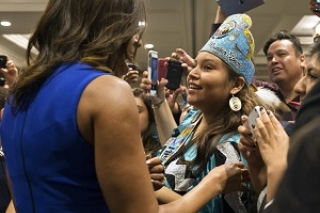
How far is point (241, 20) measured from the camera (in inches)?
61.1

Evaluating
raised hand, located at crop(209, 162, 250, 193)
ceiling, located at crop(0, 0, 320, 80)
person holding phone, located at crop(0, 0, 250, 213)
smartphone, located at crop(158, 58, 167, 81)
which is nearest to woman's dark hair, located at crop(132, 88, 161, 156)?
smartphone, located at crop(158, 58, 167, 81)

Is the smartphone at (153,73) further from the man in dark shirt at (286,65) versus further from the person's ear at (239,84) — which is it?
the man in dark shirt at (286,65)

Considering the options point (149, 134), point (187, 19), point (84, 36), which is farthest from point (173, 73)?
point (187, 19)

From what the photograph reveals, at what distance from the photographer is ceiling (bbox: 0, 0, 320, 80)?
538 centimetres

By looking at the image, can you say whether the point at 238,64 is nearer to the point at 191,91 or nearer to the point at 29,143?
the point at 191,91

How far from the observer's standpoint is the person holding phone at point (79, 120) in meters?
0.79

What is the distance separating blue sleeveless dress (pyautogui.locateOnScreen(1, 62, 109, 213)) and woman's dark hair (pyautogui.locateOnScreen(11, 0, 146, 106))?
3 cm

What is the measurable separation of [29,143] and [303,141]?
57 cm

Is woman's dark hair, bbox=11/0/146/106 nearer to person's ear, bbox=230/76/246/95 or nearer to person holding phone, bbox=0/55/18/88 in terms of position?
person's ear, bbox=230/76/246/95

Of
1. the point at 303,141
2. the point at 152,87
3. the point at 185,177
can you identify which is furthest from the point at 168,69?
the point at 303,141

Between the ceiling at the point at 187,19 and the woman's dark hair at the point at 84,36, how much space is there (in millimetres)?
4363

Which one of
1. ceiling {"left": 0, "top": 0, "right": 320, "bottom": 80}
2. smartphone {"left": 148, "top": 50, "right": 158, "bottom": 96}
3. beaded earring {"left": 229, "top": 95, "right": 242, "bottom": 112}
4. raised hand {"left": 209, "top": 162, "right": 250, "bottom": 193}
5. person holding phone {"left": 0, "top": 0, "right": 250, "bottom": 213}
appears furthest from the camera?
ceiling {"left": 0, "top": 0, "right": 320, "bottom": 80}

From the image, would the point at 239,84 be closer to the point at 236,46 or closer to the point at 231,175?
the point at 236,46

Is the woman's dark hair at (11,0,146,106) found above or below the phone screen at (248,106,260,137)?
above
